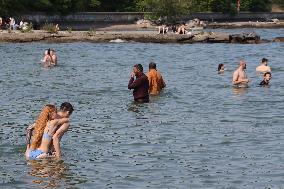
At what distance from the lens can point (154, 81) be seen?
2930 centimetres

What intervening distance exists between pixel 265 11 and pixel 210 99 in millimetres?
133247

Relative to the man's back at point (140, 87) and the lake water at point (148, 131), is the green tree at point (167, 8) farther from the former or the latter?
the man's back at point (140, 87)

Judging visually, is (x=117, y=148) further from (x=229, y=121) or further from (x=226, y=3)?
(x=226, y=3)

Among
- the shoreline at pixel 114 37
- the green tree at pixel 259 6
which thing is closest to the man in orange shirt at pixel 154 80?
the shoreline at pixel 114 37

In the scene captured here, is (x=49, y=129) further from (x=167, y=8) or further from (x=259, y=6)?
(x=259, y=6)

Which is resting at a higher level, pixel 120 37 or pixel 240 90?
pixel 240 90

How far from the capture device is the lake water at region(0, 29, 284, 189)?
16219 millimetres

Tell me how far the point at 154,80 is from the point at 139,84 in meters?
3.17

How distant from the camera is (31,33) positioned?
70.0m

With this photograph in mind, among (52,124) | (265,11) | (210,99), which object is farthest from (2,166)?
(265,11)

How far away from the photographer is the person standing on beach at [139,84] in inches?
1024

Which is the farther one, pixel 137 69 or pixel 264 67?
pixel 264 67

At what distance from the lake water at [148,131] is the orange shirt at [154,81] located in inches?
25.6

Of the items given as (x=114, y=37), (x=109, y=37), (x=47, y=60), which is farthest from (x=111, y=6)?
(x=47, y=60)
